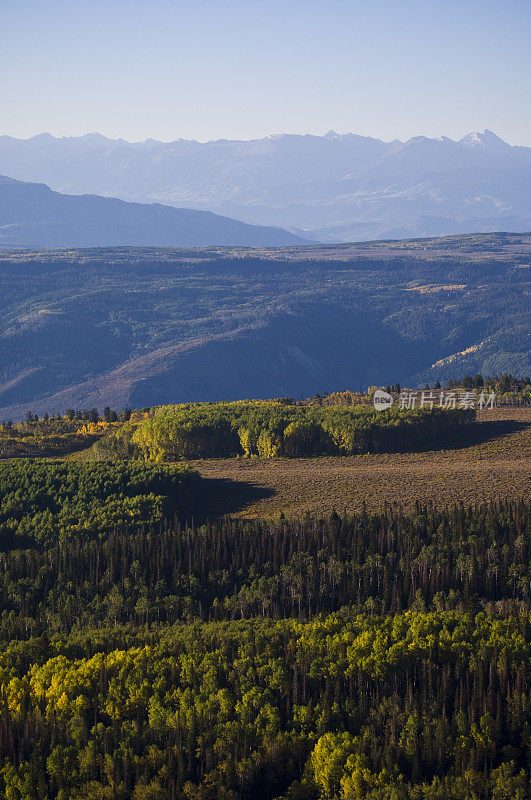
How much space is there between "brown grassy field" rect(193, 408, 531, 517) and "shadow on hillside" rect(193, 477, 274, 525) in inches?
5.8

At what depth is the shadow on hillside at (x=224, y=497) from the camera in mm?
138625

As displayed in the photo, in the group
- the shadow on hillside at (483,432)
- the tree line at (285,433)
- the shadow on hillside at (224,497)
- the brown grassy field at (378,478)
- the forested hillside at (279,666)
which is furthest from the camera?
the tree line at (285,433)

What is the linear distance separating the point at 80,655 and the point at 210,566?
2637cm

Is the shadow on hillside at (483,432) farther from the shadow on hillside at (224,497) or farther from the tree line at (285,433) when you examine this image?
the shadow on hillside at (224,497)

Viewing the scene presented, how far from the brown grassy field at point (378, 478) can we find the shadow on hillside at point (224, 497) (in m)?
0.15

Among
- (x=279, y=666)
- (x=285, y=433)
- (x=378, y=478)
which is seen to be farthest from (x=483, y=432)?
(x=279, y=666)

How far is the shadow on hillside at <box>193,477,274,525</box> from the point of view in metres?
139

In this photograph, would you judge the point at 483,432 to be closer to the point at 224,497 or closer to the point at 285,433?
the point at 285,433

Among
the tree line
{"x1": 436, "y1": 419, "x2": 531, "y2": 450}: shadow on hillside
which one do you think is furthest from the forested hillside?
the tree line

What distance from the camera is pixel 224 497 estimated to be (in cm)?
14438

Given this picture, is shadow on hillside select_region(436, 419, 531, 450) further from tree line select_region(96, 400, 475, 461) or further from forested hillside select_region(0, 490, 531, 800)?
forested hillside select_region(0, 490, 531, 800)

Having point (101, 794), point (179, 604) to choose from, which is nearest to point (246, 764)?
point (101, 794)

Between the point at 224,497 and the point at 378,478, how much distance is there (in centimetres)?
2327

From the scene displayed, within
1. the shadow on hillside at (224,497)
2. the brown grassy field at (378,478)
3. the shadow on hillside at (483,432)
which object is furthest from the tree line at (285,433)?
the shadow on hillside at (224,497)
